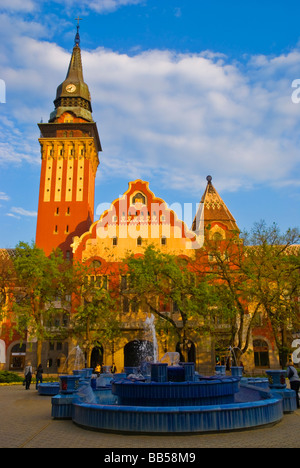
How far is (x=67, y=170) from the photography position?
4909cm

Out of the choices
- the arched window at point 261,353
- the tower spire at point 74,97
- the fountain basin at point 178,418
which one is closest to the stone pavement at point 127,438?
the fountain basin at point 178,418

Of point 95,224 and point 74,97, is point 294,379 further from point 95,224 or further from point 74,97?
point 74,97

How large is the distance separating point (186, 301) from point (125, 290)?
36.8 feet

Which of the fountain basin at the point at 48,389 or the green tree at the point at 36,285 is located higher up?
the green tree at the point at 36,285

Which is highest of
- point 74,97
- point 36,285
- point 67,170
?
point 74,97

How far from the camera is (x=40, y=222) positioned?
47.5 meters

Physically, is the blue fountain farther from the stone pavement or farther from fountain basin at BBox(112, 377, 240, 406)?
the stone pavement

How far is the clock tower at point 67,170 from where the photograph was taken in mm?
47188

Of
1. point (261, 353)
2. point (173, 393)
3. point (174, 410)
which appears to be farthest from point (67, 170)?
point (174, 410)

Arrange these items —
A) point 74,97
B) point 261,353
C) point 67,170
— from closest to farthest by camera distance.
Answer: point 261,353
point 67,170
point 74,97

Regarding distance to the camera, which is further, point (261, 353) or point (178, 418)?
point (261, 353)

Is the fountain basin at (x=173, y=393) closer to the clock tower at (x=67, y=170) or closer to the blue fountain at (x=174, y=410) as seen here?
the blue fountain at (x=174, y=410)
